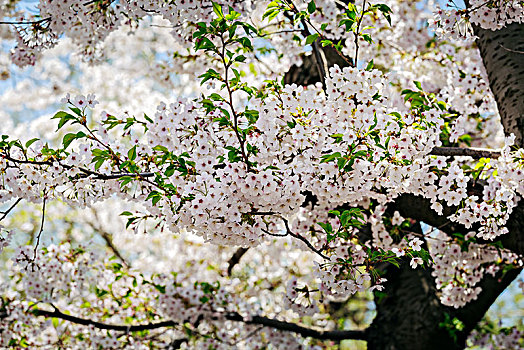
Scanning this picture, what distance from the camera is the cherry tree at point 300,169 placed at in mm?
2135

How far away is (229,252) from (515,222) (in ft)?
17.5

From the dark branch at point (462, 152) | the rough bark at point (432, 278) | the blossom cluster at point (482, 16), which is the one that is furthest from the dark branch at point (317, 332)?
the blossom cluster at point (482, 16)

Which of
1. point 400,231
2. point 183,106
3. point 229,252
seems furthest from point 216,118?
point 229,252

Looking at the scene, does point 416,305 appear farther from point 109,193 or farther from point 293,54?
point 109,193

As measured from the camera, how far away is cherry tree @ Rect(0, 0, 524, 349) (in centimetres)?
213

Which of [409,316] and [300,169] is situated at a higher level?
[300,169]

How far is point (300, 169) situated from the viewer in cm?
212

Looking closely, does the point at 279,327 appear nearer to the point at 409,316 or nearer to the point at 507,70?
the point at 409,316

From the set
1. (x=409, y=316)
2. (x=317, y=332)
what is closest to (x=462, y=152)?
(x=409, y=316)

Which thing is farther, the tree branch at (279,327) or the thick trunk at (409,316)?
the tree branch at (279,327)

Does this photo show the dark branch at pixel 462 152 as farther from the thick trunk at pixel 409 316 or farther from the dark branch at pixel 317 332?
the dark branch at pixel 317 332

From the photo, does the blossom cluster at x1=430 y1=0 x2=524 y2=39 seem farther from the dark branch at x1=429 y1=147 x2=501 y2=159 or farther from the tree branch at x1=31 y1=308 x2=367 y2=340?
the tree branch at x1=31 y1=308 x2=367 y2=340

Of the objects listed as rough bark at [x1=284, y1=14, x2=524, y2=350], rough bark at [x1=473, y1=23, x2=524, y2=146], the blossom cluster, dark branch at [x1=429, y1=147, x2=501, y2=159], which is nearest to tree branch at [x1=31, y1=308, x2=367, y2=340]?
rough bark at [x1=284, y1=14, x2=524, y2=350]

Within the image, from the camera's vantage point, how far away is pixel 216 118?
6.95 feet
